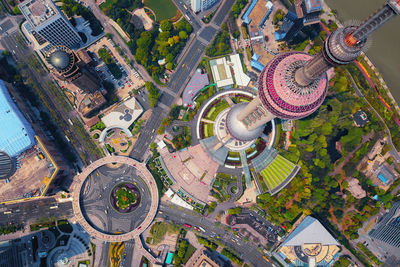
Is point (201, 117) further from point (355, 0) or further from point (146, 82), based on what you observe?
point (355, 0)

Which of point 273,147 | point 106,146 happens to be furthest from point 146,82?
point 273,147

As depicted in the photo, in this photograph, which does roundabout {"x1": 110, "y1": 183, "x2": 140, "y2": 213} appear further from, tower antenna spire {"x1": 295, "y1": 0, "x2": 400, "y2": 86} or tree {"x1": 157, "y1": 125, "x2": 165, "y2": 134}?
tower antenna spire {"x1": 295, "y1": 0, "x2": 400, "y2": 86}

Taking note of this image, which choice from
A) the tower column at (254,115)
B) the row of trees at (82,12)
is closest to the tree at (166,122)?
the tower column at (254,115)

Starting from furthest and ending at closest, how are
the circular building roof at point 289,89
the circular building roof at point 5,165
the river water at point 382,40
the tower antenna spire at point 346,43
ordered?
the river water at point 382,40, the circular building roof at point 5,165, the circular building roof at point 289,89, the tower antenna spire at point 346,43

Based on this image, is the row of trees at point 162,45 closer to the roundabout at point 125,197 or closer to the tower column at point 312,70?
the roundabout at point 125,197

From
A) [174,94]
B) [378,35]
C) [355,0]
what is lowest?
[174,94]

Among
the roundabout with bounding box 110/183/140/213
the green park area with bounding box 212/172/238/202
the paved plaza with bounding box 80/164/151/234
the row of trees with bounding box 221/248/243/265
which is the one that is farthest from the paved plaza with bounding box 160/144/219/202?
the row of trees with bounding box 221/248/243/265
